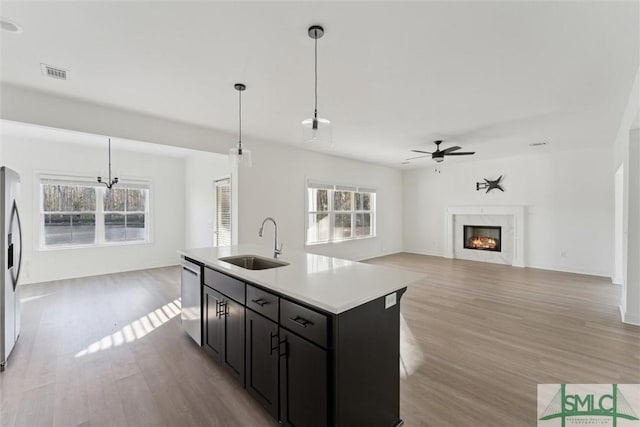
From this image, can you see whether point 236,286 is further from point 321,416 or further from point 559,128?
point 559,128

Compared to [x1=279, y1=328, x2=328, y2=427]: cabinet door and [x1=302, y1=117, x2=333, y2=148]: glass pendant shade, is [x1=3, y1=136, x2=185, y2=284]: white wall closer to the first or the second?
[x1=302, y1=117, x2=333, y2=148]: glass pendant shade

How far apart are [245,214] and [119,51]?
3.00 meters

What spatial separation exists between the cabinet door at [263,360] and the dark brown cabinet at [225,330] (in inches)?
4.6

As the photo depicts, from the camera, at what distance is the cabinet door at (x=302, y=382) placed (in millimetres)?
1446

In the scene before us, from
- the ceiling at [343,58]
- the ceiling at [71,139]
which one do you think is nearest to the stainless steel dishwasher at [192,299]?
the ceiling at [343,58]

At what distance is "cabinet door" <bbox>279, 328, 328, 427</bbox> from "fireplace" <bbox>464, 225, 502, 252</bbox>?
279 inches

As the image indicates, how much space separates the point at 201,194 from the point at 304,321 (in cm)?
567

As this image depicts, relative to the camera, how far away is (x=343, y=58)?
2.40 m

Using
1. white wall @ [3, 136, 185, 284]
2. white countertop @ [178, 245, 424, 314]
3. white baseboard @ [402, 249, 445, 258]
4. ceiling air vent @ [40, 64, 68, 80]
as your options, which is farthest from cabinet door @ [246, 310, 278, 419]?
white baseboard @ [402, 249, 445, 258]

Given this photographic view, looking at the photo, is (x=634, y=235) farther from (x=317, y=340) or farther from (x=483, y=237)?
(x=317, y=340)

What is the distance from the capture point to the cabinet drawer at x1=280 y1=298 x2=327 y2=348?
4.73 ft

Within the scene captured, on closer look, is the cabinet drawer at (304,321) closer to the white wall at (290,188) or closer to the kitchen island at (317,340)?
the kitchen island at (317,340)

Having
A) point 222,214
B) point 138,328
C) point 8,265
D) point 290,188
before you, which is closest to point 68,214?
point 222,214

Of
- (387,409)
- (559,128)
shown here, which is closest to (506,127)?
(559,128)
